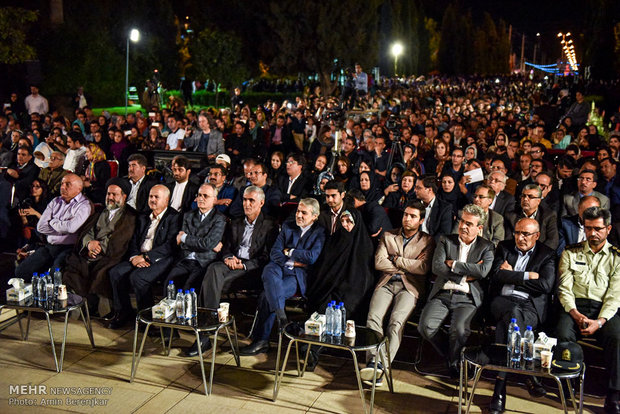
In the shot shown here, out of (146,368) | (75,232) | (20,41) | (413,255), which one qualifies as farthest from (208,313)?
(20,41)

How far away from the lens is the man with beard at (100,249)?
694 cm

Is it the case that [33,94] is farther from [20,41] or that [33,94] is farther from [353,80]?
[353,80]

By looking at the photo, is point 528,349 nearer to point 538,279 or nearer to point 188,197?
point 538,279

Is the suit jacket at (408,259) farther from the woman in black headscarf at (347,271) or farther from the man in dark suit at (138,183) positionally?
the man in dark suit at (138,183)

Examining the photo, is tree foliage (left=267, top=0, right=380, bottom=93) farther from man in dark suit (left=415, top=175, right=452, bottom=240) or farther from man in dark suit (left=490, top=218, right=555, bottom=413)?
man in dark suit (left=490, top=218, right=555, bottom=413)

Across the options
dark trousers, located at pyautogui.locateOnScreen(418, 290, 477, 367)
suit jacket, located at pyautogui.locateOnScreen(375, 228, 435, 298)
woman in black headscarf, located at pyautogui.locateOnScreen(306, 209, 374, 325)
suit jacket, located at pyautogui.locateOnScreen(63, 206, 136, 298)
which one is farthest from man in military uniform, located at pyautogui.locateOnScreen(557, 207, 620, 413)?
suit jacket, located at pyautogui.locateOnScreen(63, 206, 136, 298)

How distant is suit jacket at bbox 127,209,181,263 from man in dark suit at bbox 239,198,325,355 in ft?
3.88

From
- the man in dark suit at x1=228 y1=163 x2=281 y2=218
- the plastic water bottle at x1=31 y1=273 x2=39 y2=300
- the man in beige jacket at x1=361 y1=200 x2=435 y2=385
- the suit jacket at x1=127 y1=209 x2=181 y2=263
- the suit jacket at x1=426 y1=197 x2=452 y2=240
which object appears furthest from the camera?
the man in dark suit at x1=228 y1=163 x2=281 y2=218

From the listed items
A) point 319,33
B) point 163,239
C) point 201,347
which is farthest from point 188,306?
point 319,33

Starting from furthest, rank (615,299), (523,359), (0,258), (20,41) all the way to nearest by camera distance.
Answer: (20,41)
(0,258)
(615,299)
(523,359)

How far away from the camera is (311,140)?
14.2 meters

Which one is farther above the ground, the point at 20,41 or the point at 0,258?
the point at 20,41

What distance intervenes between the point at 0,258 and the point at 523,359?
7070mm

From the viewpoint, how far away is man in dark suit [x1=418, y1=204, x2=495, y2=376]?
5566mm
